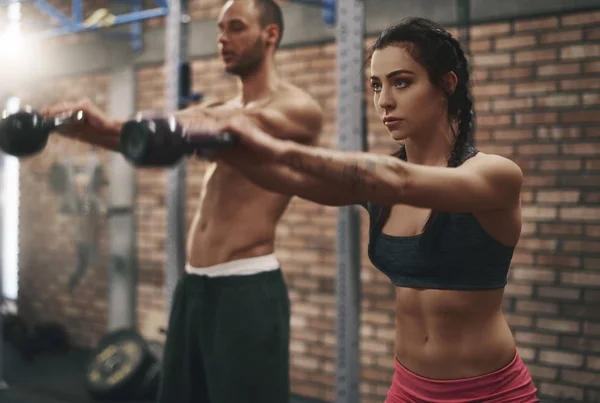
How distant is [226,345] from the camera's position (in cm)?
212

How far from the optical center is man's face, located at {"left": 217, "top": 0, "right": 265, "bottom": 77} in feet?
7.69

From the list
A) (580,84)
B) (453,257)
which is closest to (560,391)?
(580,84)

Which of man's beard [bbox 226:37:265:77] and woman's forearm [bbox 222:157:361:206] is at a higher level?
man's beard [bbox 226:37:265:77]

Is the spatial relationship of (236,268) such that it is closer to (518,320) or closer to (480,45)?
(518,320)

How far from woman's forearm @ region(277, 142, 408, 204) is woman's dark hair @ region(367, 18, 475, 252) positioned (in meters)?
0.21

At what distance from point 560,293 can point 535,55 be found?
1.11 m

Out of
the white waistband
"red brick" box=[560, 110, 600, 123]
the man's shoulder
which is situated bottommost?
the white waistband

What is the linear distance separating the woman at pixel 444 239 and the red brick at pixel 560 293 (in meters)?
1.96

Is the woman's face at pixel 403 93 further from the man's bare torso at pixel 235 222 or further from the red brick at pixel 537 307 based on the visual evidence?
the red brick at pixel 537 307

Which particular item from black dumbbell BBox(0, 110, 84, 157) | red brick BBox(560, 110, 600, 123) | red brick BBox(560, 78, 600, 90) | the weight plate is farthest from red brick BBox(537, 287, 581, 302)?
the weight plate

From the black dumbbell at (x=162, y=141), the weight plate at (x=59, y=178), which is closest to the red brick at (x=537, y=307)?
the black dumbbell at (x=162, y=141)

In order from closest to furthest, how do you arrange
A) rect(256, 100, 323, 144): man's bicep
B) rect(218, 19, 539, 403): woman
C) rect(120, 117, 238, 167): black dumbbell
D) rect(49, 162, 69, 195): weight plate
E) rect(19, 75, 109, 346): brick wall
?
rect(120, 117, 238, 167): black dumbbell < rect(218, 19, 539, 403): woman < rect(256, 100, 323, 144): man's bicep < rect(49, 162, 69, 195): weight plate < rect(19, 75, 109, 346): brick wall

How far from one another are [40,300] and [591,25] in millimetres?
4981

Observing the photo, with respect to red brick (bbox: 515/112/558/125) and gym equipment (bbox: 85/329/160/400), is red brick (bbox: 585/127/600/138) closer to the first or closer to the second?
red brick (bbox: 515/112/558/125)
